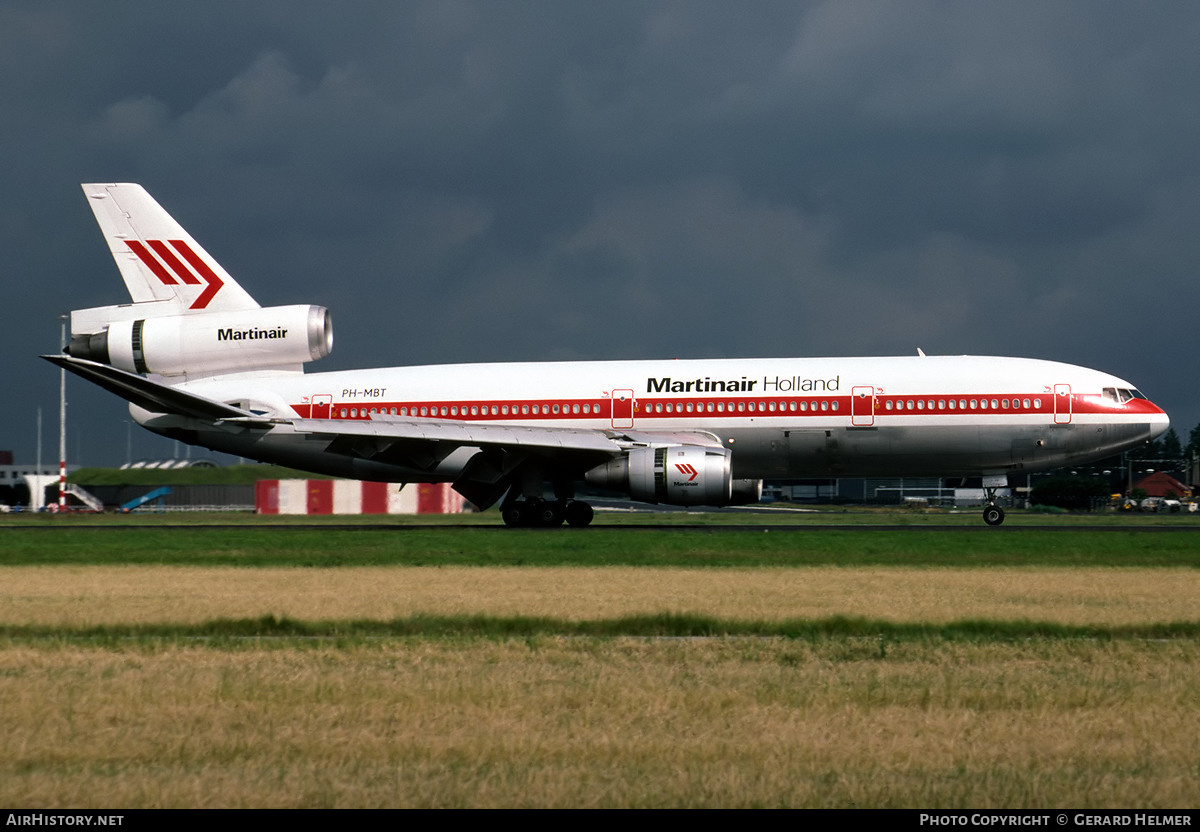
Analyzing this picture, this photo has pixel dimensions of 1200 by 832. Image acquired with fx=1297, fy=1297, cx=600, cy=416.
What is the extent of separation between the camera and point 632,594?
16688 millimetres

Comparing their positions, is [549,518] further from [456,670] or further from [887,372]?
[456,670]

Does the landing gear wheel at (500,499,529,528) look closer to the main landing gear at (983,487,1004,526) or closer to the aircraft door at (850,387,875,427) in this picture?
the aircraft door at (850,387,875,427)

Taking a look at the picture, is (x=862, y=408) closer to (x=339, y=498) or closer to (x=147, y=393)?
(x=147, y=393)

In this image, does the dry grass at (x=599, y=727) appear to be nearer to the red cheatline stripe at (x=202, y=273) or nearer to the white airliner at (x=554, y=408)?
the white airliner at (x=554, y=408)

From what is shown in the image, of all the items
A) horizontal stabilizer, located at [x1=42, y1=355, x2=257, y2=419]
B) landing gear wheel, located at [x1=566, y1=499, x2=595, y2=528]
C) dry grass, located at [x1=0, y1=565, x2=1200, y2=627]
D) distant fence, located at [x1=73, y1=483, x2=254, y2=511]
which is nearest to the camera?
dry grass, located at [x1=0, y1=565, x2=1200, y2=627]

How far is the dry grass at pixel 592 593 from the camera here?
14492mm

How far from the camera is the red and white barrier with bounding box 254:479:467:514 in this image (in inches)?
3034

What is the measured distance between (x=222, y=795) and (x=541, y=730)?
2165 mm

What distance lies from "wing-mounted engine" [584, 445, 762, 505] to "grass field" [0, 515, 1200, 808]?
1186 cm

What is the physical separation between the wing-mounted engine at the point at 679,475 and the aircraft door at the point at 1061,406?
880 centimetres

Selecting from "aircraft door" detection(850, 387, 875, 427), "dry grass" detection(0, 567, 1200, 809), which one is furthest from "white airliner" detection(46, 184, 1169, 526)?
"dry grass" detection(0, 567, 1200, 809)

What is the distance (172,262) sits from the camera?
121 feet

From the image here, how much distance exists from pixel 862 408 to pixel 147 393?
726 inches

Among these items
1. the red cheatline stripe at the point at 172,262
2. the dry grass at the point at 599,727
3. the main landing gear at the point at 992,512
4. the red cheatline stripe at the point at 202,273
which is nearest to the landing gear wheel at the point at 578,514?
the main landing gear at the point at 992,512
